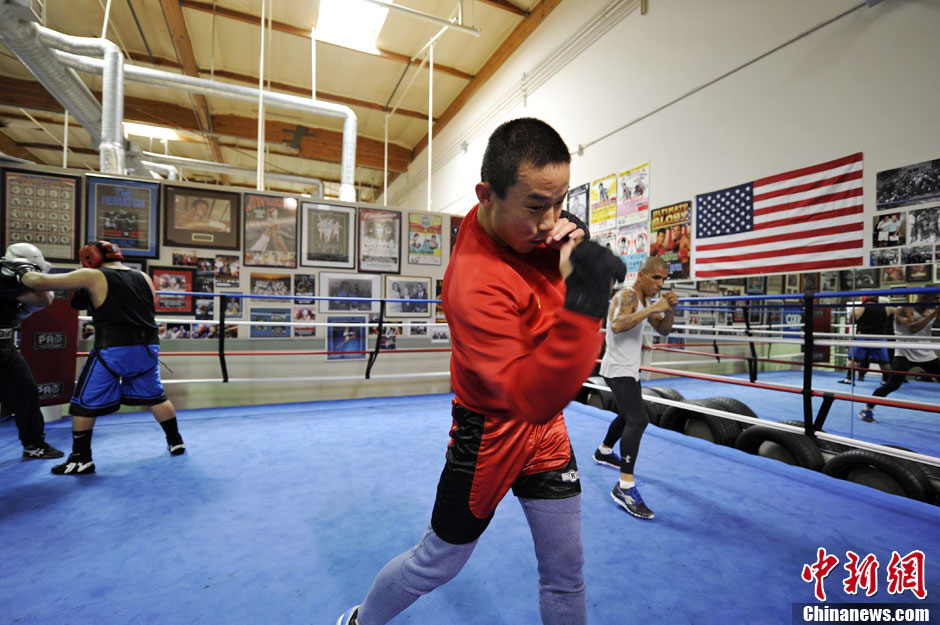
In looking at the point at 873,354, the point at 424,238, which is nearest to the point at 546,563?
the point at 424,238

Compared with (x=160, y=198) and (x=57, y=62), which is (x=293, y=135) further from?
(x=160, y=198)

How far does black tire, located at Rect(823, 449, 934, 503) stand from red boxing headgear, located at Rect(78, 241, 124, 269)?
164 inches

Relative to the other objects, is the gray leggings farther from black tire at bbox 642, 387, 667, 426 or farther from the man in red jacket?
black tire at bbox 642, 387, 667, 426

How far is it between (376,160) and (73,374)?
744 centimetres

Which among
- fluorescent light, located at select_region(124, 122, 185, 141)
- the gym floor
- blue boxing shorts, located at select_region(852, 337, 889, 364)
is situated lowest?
the gym floor

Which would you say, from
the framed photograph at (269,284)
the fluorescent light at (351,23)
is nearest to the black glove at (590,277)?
the framed photograph at (269,284)

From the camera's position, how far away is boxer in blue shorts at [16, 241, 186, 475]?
226 centimetres

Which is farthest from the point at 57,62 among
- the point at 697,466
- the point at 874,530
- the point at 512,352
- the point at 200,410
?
the point at 874,530

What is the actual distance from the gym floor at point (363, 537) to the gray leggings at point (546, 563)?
45 centimetres

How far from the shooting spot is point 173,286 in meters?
3.87

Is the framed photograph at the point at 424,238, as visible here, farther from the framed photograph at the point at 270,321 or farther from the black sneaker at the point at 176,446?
the black sneaker at the point at 176,446

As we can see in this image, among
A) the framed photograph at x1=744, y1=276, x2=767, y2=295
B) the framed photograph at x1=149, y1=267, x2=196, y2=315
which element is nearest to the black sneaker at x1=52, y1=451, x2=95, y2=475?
the framed photograph at x1=149, y1=267, x2=196, y2=315

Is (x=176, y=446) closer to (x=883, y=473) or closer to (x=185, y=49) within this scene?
(x=883, y=473)

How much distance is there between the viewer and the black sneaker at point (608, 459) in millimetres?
2418
